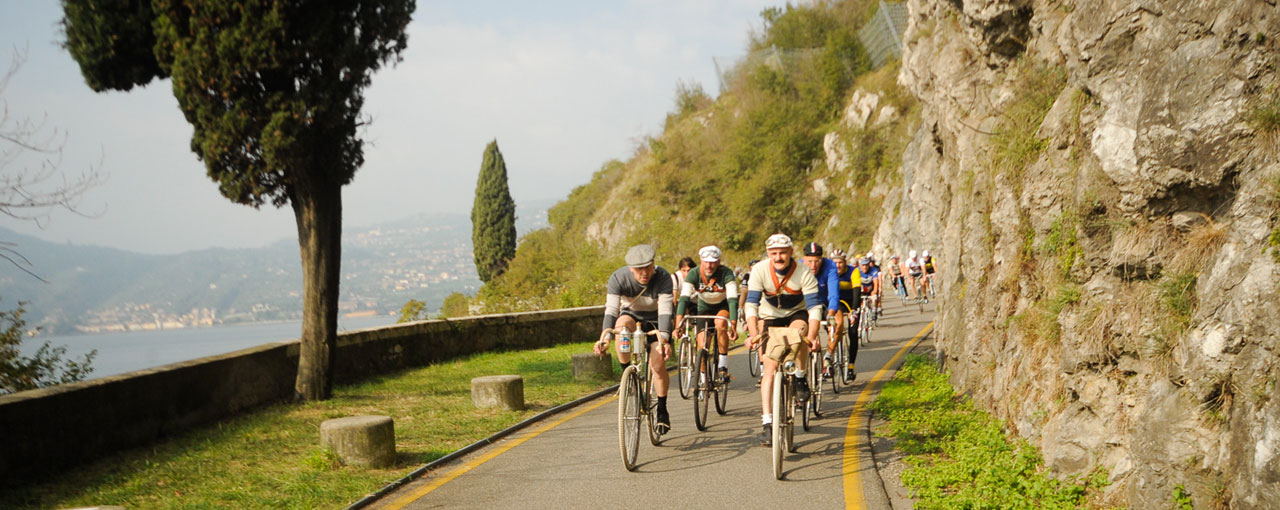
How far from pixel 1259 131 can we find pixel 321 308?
11.0 metres

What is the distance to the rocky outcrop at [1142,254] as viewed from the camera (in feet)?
15.9

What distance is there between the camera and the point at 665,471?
25.7ft

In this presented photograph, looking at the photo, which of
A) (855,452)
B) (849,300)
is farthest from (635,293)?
(849,300)

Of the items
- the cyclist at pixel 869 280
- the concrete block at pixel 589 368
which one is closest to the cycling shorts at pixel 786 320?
the concrete block at pixel 589 368

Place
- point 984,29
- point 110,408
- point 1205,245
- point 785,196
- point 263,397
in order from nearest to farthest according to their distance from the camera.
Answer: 1. point 1205,245
2. point 110,408
3. point 984,29
4. point 263,397
5. point 785,196

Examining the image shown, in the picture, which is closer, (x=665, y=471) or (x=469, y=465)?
(x=665, y=471)

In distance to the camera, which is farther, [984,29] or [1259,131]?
[984,29]

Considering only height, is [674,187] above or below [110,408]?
above

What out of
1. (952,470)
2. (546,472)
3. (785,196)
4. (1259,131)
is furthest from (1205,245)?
(785,196)

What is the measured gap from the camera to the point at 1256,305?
466 cm

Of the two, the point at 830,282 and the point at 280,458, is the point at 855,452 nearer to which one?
the point at 830,282

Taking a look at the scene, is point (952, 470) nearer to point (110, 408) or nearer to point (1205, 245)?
point (1205, 245)

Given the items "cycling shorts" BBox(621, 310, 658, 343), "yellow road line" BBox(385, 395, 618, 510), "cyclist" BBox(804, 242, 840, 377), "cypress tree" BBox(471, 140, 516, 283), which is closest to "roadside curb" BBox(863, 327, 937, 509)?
"cyclist" BBox(804, 242, 840, 377)

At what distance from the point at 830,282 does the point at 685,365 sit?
11.0 ft
